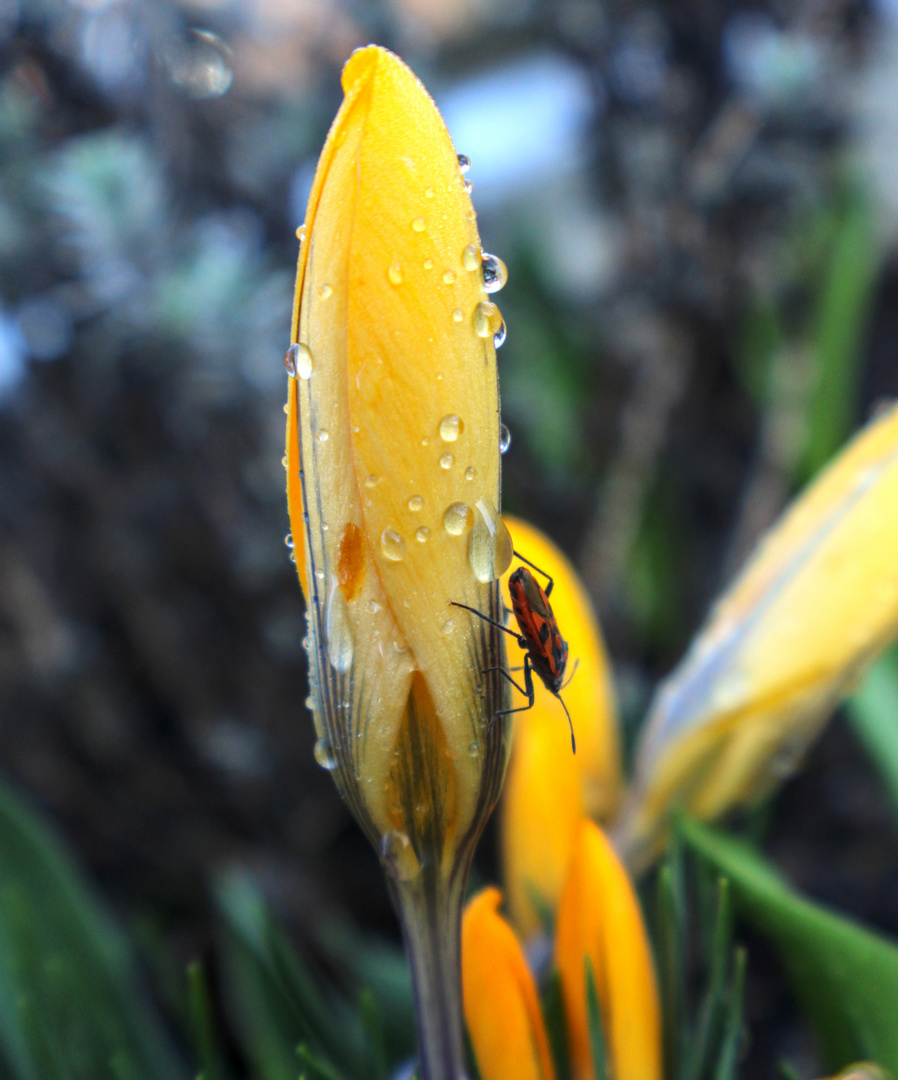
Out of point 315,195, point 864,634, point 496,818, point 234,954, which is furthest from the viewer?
point 496,818

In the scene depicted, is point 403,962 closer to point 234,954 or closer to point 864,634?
point 234,954

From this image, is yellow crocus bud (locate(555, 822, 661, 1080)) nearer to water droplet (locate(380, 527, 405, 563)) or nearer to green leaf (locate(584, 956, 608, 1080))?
green leaf (locate(584, 956, 608, 1080))

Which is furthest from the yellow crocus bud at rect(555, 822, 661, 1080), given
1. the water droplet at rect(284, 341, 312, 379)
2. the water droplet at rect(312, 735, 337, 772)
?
the water droplet at rect(284, 341, 312, 379)

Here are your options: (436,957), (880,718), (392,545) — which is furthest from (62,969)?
(880,718)

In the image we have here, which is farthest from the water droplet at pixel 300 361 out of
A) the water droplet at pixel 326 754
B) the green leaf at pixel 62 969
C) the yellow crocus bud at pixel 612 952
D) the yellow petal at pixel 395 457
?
the green leaf at pixel 62 969

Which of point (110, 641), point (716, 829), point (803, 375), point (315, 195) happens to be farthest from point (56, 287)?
point (803, 375)
